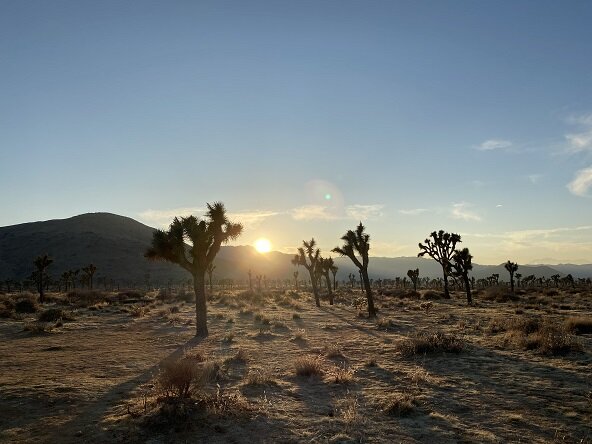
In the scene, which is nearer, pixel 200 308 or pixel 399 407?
pixel 399 407

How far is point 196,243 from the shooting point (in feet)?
70.2

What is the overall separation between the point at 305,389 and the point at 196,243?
12757 millimetres

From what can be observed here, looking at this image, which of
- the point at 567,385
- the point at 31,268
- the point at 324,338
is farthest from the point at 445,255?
the point at 31,268

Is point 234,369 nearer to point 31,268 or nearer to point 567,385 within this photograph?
point 567,385

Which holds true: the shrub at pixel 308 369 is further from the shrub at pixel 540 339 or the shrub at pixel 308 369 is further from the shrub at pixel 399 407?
the shrub at pixel 540 339

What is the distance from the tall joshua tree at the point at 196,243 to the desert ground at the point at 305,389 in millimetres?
3632

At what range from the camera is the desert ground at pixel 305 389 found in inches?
290

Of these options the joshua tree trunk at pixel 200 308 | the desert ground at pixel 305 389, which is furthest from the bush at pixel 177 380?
the joshua tree trunk at pixel 200 308

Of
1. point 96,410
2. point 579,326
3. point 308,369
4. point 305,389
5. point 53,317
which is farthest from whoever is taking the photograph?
point 53,317

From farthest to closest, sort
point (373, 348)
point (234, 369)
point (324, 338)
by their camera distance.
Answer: point (324, 338) → point (373, 348) → point (234, 369)

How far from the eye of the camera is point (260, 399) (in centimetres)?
929

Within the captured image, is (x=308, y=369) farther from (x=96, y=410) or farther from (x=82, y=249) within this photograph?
(x=82, y=249)

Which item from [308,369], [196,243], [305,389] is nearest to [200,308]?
[196,243]

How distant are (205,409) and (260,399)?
1.61 meters
